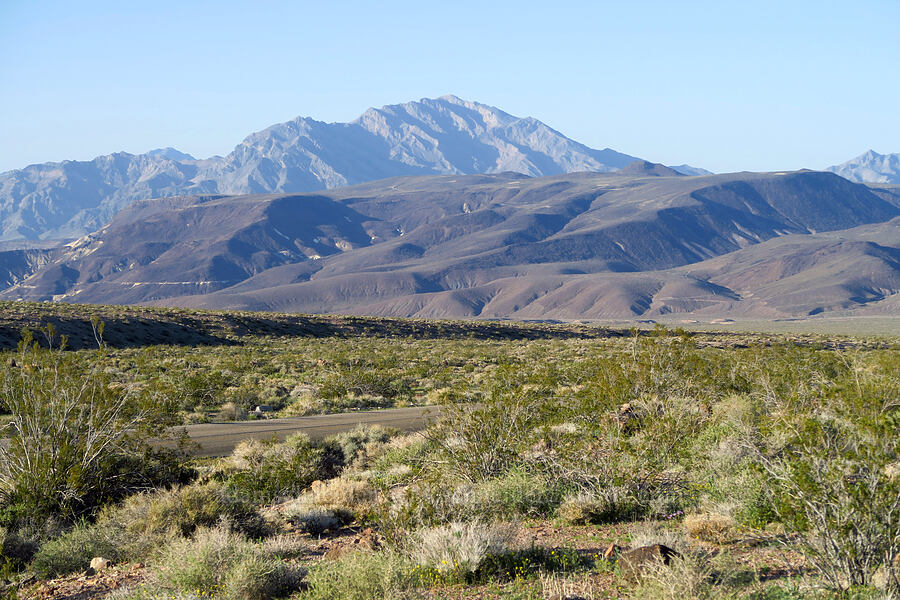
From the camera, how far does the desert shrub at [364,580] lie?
246 inches

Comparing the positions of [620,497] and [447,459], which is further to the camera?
[447,459]

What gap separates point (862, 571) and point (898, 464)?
109 inches

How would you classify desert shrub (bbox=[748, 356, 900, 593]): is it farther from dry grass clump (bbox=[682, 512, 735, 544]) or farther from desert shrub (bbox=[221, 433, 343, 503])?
desert shrub (bbox=[221, 433, 343, 503])

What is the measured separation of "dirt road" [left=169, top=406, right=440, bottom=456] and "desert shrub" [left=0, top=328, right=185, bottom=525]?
10.8 feet

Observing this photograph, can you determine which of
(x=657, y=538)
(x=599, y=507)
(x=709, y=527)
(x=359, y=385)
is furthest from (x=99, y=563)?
(x=359, y=385)

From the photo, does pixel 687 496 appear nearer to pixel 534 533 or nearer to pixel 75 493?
pixel 534 533

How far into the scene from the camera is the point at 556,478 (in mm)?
9812

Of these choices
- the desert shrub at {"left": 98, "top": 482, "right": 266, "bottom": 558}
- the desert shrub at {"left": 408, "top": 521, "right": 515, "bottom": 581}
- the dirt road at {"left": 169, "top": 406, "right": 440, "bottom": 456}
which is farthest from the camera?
the dirt road at {"left": 169, "top": 406, "right": 440, "bottom": 456}

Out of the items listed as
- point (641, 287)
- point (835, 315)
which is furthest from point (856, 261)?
point (641, 287)

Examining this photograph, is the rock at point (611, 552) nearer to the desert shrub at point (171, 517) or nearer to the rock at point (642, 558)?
the rock at point (642, 558)

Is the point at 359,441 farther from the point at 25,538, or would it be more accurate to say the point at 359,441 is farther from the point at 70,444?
the point at 25,538

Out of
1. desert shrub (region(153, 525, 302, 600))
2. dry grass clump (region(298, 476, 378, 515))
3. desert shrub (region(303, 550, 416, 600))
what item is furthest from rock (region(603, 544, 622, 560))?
dry grass clump (region(298, 476, 378, 515))

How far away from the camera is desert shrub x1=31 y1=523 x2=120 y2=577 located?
8164 mm

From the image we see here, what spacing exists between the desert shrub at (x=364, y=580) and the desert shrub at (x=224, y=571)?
1.21 feet
